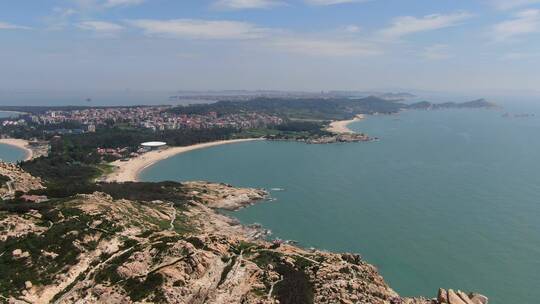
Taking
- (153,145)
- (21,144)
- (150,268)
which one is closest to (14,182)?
(150,268)

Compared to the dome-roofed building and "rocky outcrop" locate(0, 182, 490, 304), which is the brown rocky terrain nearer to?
"rocky outcrop" locate(0, 182, 490, 304)

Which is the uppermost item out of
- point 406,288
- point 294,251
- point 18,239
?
point 18,239

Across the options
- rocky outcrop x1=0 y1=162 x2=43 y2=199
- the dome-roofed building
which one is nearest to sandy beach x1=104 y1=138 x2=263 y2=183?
the dome-roofed building

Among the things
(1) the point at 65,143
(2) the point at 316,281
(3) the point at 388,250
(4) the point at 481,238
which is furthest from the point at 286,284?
(1) the point at 65,143

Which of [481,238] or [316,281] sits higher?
[316,281]

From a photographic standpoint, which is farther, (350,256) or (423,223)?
(423,223)

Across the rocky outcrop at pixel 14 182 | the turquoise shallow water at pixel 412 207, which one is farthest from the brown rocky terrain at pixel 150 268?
the turquoise shallow water at pixel 412 207

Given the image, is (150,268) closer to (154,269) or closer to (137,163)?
(154,269)

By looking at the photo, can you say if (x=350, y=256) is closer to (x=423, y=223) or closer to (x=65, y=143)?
(x=423, y=223)
